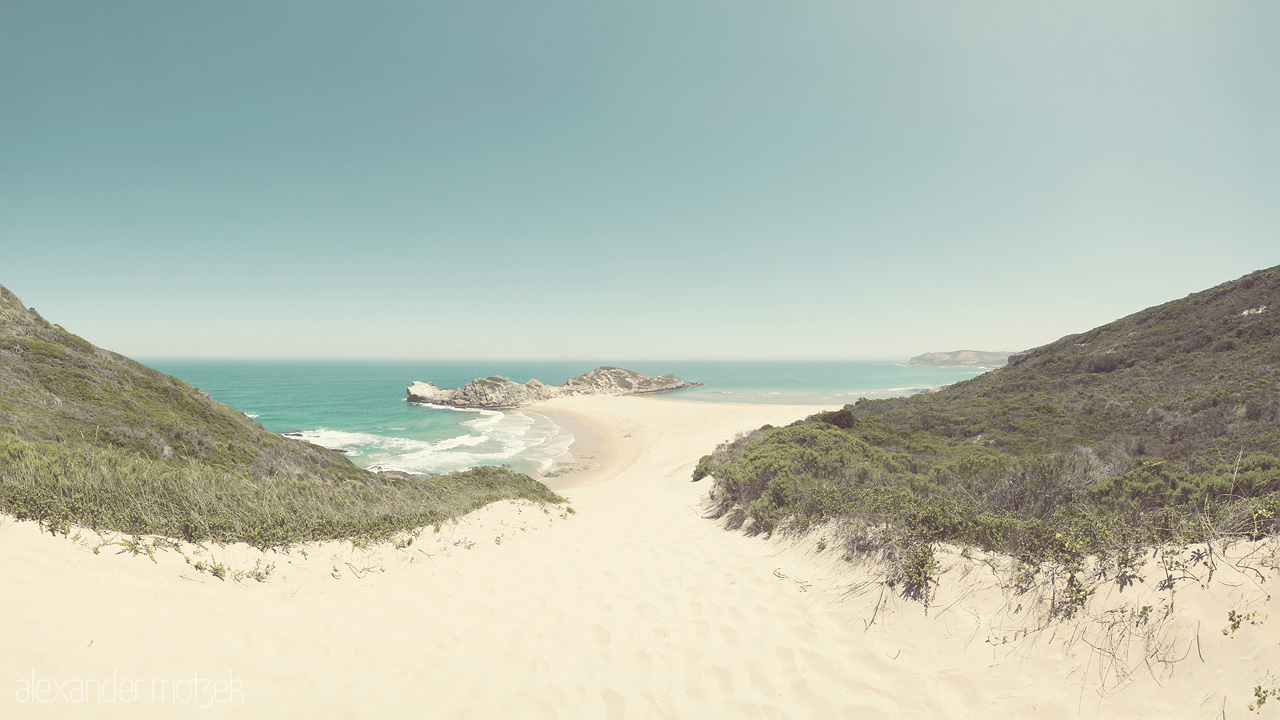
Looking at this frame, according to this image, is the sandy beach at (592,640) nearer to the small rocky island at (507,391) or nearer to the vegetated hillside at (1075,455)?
the vegetated hillside at (1075,455)

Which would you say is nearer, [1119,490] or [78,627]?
[78,627]

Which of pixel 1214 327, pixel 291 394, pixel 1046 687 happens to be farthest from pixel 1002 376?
pixel 291 394

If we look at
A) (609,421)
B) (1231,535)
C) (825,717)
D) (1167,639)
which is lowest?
(609,421)

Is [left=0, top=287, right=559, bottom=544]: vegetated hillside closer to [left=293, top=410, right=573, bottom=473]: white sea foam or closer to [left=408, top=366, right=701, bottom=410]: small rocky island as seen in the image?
Answer: [left=293, top=410, right=573, bottom=473]: white sea foam

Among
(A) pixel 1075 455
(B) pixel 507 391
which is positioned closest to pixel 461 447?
(B) pixel 507 391

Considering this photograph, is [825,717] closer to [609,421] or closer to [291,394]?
[609,421]

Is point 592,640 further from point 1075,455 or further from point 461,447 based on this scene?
point 461,447

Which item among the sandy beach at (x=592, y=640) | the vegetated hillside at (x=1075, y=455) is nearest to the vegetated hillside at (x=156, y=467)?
the sandy beach at (x=592, y=640)
